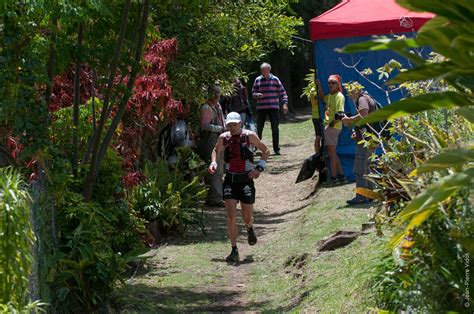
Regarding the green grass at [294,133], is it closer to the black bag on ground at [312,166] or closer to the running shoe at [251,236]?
the black bag on ground at [312,166]

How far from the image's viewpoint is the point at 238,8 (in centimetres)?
1719

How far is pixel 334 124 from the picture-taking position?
52.0ft

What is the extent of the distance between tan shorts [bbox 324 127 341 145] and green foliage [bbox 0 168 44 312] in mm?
10790

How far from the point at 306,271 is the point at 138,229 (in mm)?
1853

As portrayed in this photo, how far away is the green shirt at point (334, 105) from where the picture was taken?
1552 centimetres

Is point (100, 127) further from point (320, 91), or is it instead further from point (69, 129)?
point (320, 91)

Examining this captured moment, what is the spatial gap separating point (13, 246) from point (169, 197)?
8.24m

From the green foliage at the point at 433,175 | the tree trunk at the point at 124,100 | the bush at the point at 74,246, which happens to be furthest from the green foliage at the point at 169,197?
the green foliage at the point at 433,175

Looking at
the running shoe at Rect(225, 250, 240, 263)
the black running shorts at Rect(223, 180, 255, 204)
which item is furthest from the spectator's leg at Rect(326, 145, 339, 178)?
the running shoe at Rect(225, 250, 240, 263)

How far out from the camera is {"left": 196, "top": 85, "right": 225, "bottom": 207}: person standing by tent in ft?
52.4

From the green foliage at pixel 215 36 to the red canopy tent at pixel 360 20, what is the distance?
816 millimetres

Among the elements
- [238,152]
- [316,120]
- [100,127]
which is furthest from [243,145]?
[316,120]

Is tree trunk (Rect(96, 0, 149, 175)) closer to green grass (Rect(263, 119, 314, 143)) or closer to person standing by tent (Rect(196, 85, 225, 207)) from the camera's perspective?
person standing by tent (Rect(196, 85, 225, 207))

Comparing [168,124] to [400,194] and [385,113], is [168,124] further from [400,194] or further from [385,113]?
[385,113]
